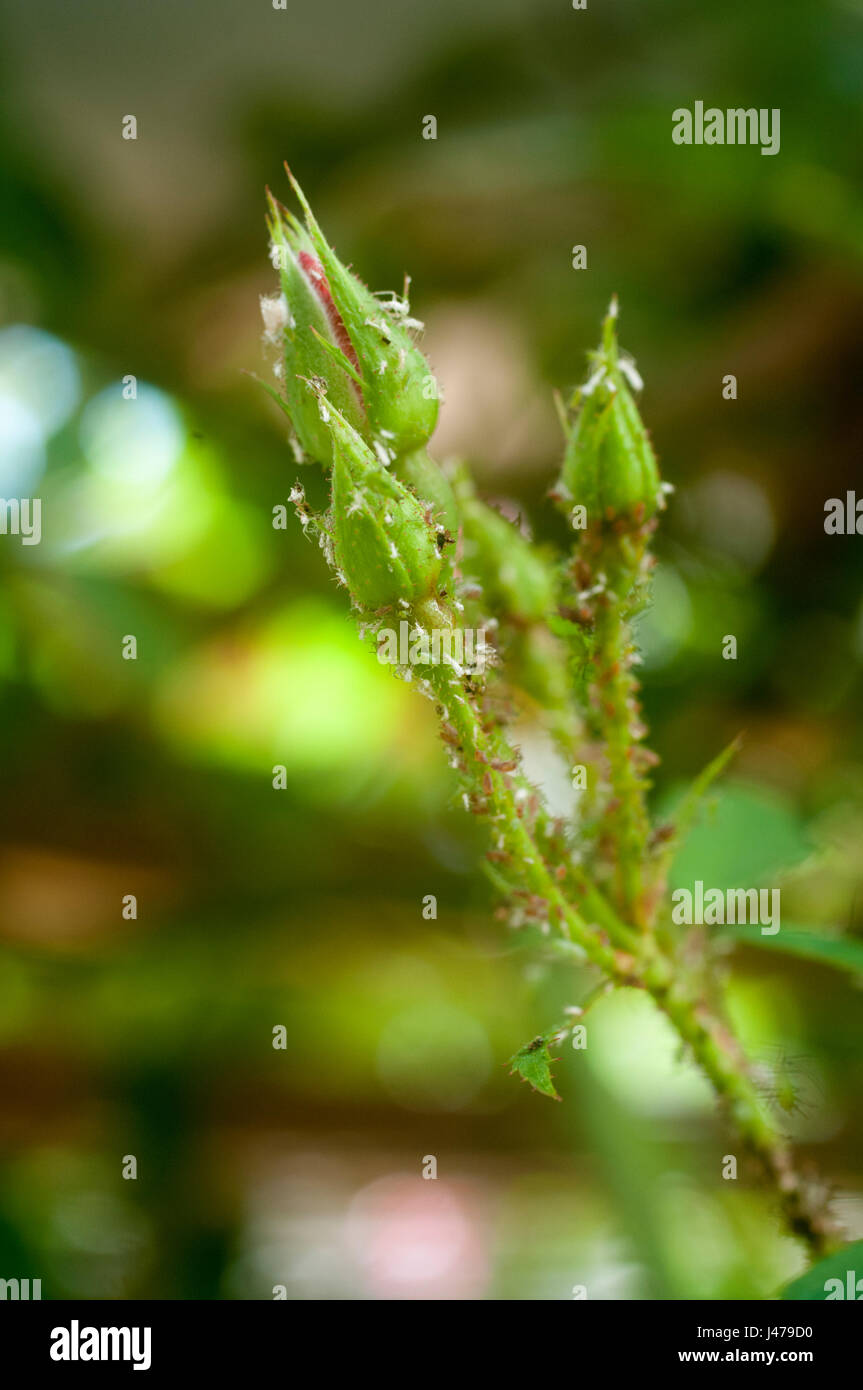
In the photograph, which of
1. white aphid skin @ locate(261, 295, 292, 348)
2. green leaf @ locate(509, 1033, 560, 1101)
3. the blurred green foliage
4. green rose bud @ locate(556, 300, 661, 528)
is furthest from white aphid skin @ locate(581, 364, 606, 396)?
the blurred green foliage

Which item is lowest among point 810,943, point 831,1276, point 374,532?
point 831,1276

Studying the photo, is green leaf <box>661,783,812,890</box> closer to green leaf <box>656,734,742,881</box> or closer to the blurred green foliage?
green leaf <box>656,734,742,881</box>

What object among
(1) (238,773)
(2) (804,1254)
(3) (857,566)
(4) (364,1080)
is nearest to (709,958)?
(2) (804,1254)

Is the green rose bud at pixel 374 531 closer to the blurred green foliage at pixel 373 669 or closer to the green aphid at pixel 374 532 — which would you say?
the green aphid at pixel 374 532

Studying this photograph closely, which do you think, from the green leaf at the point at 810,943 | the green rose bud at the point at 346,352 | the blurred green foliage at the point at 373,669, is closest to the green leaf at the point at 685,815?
the green leaf at the point at 810,943

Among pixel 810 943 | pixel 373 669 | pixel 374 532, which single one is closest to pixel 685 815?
pixel 810 943

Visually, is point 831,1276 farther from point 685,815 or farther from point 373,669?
point 373,669
